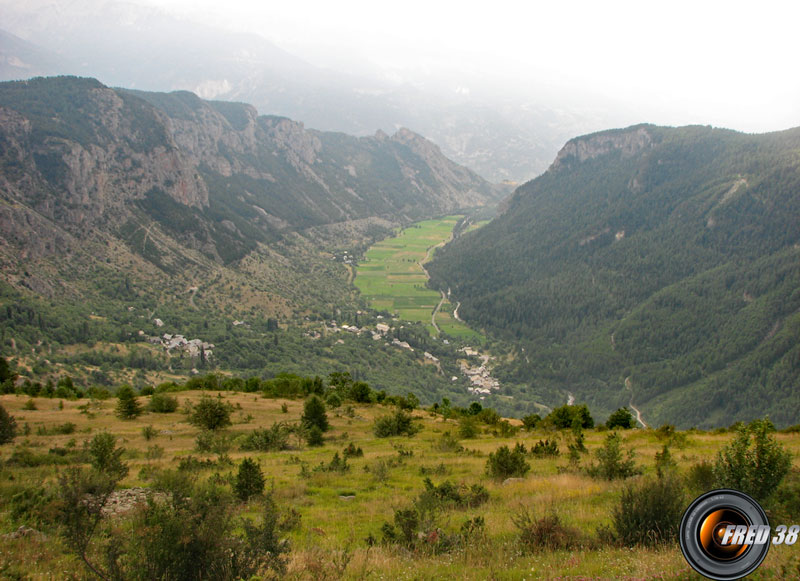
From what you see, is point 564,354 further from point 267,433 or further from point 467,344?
point 267,433

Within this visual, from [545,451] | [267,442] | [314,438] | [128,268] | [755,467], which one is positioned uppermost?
[755,467]

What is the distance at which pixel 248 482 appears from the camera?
16.3 meters

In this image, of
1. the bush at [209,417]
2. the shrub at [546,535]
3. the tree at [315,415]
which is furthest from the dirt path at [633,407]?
the shrub at [546,535]

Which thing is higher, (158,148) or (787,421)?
(158,148)

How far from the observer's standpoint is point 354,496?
1725 centimetres

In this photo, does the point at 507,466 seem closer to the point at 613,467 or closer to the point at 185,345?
the point at 613,467

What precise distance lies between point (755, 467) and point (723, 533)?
5.50 metres

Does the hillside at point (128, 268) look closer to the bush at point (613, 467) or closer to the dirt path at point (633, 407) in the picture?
Result: the dirt path at point (633, 407)

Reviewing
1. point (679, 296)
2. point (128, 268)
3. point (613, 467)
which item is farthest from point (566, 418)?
point (128, 268)

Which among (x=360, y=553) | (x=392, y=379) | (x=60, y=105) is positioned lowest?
(x=392, y=379)

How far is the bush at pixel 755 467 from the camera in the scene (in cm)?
1024

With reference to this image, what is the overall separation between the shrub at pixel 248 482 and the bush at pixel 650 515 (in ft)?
38.2

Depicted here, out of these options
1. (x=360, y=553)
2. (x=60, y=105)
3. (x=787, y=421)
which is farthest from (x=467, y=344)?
(x=60, y=105)

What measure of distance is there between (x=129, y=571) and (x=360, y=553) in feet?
14.7
